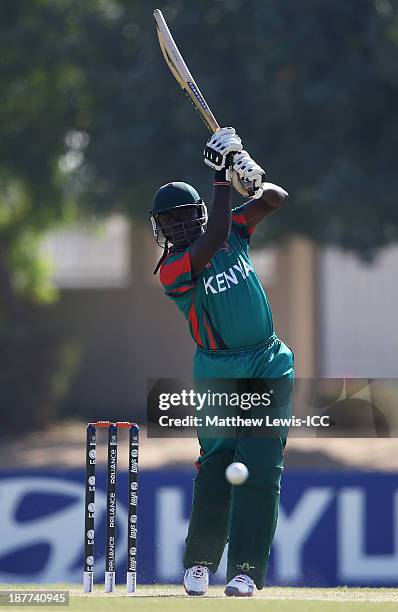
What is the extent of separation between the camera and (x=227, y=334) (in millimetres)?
6203

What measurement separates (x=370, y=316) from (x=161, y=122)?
16.5 feet

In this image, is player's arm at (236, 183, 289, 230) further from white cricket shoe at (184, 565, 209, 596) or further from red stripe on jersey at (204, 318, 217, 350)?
white cricket shoe at (184, 565, 209, 596)

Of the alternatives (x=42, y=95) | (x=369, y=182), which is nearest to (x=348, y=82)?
(x=369, y=182)

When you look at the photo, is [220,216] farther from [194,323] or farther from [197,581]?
[197,581]

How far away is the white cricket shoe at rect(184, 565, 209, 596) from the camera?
20.8ft

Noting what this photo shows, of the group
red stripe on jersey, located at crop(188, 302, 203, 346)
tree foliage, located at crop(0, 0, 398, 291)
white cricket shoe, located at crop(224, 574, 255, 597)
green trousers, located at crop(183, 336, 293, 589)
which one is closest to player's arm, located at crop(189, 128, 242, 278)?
red stripe on jersey, located at crop(188, 302, 203, 346)

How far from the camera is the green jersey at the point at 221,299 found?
6.18m

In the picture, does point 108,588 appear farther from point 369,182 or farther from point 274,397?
point 369,182

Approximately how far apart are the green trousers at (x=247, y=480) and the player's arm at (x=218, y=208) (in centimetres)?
47

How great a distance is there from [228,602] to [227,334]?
1.20 m

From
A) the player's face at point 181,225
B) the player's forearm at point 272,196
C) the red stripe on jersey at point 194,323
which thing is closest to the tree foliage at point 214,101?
the player's forearm at point 272,196

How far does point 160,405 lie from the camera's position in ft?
21.4

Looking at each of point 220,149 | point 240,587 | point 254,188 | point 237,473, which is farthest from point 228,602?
point 220,149

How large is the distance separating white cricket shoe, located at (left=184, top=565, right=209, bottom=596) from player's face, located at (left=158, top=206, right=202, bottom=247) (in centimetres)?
149
